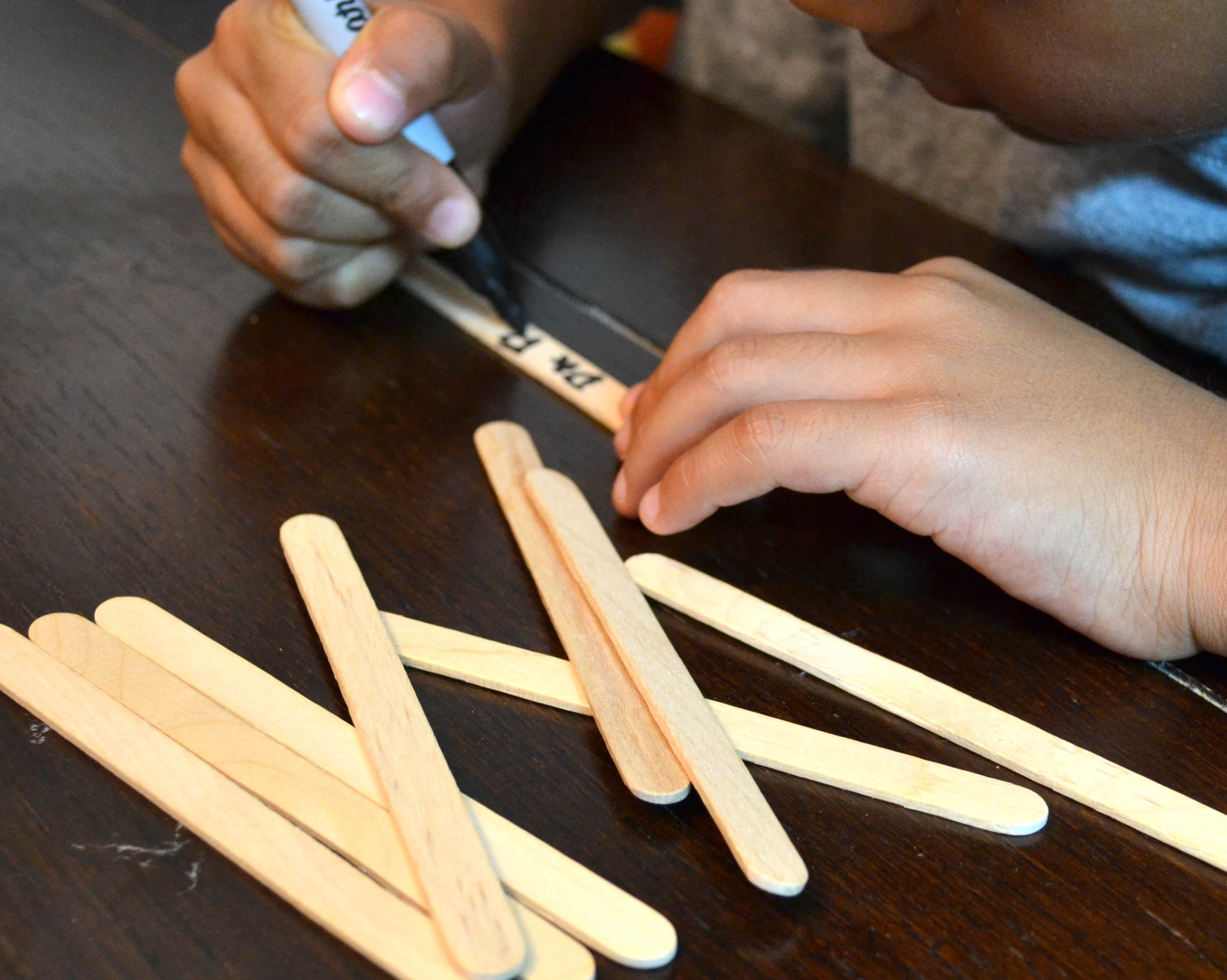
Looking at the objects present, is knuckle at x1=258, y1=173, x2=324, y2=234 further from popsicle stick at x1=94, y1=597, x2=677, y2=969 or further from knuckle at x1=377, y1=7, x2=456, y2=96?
popsicle stick at x1=94, y1=597, x2=677, y2=969

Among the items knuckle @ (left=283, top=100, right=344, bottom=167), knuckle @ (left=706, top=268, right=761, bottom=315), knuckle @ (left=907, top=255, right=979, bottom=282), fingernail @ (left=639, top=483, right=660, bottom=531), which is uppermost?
knuckle @ (left=283, top=100, right=344, bottom=167)

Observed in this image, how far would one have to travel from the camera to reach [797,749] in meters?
0.54

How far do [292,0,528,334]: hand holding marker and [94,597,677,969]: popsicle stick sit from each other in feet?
1.25

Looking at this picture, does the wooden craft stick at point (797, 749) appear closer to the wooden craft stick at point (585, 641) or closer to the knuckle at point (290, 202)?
the wooden craft stick at point (585, 641)

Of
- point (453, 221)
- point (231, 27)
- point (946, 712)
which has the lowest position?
point (946, 712)

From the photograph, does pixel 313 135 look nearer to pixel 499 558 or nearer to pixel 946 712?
pixel 499 558

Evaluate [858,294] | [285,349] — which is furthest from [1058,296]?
[285,349]

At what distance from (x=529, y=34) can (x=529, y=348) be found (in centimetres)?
43

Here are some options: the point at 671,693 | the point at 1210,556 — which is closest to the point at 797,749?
the point at 671,693

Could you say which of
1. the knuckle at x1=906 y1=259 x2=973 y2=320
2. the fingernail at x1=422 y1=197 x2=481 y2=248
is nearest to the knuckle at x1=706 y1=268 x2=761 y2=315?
the knuckle at x1=906 y1=259 x2=973 y2=320

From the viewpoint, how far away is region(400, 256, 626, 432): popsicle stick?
0.78 m

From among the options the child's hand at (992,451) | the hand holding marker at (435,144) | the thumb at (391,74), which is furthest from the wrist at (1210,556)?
the thumb at (391,74)

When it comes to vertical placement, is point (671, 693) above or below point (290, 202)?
below

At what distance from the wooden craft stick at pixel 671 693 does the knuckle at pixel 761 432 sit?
0.32 feet
